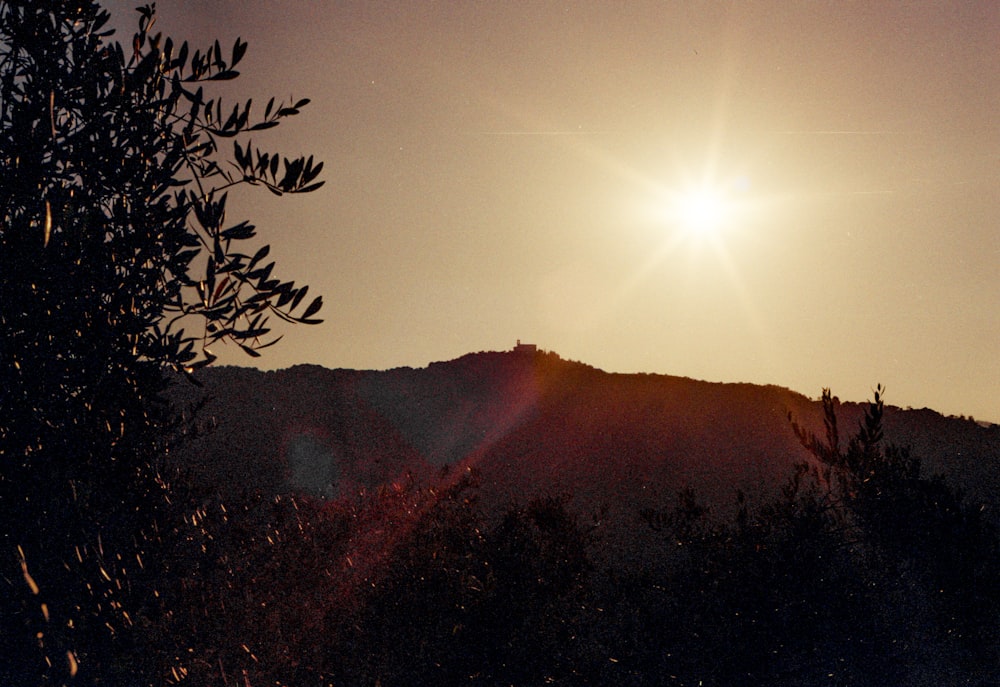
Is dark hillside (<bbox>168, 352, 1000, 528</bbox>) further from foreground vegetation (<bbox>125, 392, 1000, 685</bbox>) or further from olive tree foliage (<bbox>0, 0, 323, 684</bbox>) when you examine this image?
olive tree foliage (<bbox>0, 0, 323, 684</bbox>)

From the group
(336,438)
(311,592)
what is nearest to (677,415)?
(336,438)

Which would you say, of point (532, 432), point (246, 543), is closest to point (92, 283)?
point (246, 543)

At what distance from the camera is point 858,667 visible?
9.93 metres

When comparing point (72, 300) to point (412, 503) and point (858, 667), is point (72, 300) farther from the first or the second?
point (858, 667)

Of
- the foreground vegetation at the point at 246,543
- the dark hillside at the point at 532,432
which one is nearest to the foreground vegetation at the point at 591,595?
the foreground vegetation at the point at 246,543

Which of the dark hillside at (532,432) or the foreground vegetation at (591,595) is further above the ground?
the dark hillside at (532,432)

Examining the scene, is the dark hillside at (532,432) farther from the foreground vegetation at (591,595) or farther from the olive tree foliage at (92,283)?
the olive tree foliage at (92,283)

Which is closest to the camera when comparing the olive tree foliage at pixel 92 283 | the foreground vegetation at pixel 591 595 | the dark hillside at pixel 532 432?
the olive tree foliage at pixel 92 283

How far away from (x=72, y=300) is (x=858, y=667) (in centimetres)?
980

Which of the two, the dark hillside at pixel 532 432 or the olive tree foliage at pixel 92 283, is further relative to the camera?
the dark hillside at pixel 532 432

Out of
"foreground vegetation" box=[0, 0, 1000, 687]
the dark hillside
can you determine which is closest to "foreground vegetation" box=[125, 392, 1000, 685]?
"foreground vegetation" box=[0, 0, 1000, 687]

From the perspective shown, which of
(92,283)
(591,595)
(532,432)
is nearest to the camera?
(92,283)

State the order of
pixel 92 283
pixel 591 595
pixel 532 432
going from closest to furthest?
pixel 92 283 → pixel 591 595 → pixel 532 432

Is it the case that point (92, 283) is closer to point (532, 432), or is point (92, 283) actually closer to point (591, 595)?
point (591, 595)
